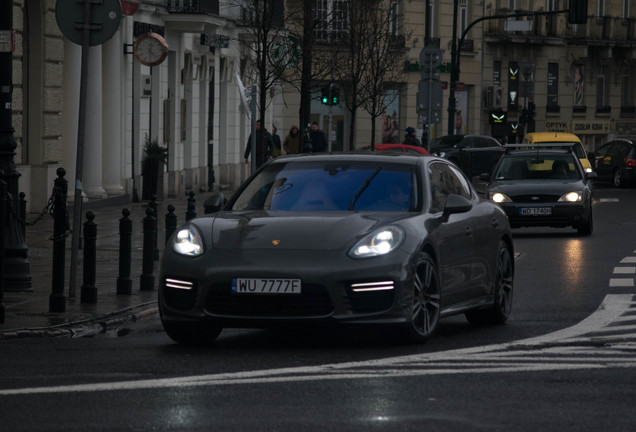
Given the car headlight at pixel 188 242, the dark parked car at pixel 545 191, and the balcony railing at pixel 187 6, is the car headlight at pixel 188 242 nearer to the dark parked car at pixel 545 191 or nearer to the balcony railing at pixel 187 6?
the dark parked car at pixel 545 191

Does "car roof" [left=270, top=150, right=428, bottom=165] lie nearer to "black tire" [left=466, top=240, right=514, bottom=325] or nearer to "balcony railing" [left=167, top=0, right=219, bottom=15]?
"black tire" [left=466, top=240, right=514, bottom=325]

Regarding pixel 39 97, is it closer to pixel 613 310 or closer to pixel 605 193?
pixel 613 310

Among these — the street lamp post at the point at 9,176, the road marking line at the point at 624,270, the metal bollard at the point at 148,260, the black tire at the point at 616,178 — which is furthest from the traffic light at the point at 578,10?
the street lamp post at the point at 9,176

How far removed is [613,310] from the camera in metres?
13.6

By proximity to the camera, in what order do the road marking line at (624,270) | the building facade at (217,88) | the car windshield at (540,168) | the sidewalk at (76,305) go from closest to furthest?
1. the sidewalk at (76,305)
2. the road marking line at (624,270)
3. the car windshield at (540,168)
4. the building facade at (217,88)

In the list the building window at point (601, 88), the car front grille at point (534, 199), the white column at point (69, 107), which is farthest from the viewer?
the building window at point (601, 88)

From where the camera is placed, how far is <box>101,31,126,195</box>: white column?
33.2m

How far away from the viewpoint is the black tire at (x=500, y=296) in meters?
12.5

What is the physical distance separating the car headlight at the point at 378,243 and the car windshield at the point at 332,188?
2.30 ft

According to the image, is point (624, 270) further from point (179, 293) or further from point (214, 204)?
point (179, 293)

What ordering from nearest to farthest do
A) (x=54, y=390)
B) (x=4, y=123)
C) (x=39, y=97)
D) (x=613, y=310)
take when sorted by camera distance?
(x=54, y=390)
(x=613, y=310)
(x=4, y=123)
(x=39, y=97)

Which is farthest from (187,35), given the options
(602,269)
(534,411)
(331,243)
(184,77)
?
(534,411)

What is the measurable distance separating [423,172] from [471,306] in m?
1.04

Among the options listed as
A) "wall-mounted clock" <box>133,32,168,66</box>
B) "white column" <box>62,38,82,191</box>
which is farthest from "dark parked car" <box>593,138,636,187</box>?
"white column" <box>62,38,82,191</box>
